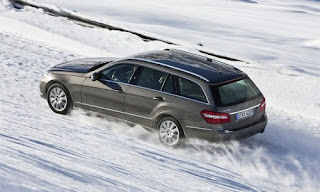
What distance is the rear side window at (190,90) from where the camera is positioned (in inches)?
348

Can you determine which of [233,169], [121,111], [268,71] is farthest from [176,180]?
[268,71]

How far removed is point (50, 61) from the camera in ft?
45.8

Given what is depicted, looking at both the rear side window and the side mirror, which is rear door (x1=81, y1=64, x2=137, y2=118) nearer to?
the side mirror

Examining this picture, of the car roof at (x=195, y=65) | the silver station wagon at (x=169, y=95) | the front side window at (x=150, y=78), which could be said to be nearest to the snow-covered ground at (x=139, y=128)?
the silver station wagon at (x=169, y=95)

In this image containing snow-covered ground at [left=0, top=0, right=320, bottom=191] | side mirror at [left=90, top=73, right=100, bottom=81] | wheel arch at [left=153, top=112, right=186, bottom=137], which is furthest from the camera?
side mirror at [left=90, top=73, right=100, bottom=81]

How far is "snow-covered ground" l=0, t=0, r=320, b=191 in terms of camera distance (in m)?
6.69

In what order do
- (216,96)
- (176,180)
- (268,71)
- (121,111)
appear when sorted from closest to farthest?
(176,180) → (216,96) → (121,111) → (268,71)

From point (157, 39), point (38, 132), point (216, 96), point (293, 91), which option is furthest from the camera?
point (157, 39)

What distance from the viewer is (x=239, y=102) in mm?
8836

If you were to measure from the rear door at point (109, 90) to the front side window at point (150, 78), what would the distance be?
0.52ft

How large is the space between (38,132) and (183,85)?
2.32 m

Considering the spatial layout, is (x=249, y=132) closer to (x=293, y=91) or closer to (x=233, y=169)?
(x=233, y=169)

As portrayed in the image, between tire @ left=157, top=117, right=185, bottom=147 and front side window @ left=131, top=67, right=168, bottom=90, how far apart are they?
55 centimetres

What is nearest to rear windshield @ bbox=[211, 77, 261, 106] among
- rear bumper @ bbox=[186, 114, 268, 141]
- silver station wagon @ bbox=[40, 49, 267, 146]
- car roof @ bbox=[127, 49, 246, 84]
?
silver station wagon @ bbox=[40, 49, 267, 146]
